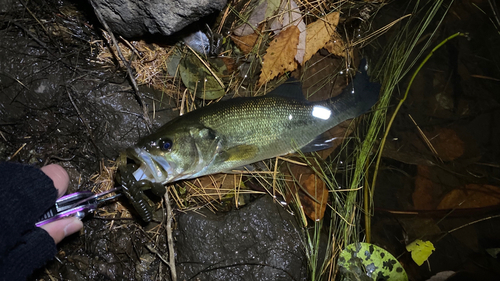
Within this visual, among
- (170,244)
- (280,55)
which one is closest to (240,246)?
(170,244)

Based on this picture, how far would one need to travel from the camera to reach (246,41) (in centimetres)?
396

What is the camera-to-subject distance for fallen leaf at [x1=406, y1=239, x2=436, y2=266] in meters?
3.73

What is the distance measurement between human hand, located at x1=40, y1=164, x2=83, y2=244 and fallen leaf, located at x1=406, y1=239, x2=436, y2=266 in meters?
4.17

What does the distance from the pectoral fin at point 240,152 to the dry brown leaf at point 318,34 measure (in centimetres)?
161

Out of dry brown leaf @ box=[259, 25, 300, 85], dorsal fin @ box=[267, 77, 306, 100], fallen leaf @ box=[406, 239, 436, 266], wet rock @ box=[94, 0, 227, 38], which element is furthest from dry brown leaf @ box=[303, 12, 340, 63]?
fallen leaf @ box=[406, 239, 436, 266]

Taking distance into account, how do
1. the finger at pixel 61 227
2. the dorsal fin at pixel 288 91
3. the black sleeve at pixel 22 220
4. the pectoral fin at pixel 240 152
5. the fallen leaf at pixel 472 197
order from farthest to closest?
the fallen leaf at pixel 472 197 < the dorsal fin at pixel 288 91 < the pectoral fin at pixel 240 152 < the finger at pixel 61 227 < the black sleeve at pixel 22 220

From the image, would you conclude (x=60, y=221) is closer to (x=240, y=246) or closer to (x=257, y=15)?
(x=240, y=246)

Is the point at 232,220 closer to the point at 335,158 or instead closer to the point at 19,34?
the point at 335,158

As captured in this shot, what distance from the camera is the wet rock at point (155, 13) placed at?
309 cm

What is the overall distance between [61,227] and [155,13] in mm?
2555

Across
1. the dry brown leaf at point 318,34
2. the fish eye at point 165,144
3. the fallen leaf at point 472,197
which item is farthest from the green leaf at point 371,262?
the dry brown leaf at point 318,34

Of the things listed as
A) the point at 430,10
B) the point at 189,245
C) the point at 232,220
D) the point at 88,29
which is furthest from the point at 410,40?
the point at 88,29

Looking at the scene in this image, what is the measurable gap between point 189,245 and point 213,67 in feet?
7.78

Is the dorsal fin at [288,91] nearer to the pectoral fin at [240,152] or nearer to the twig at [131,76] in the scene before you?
the pectoral fin at [240,152]
